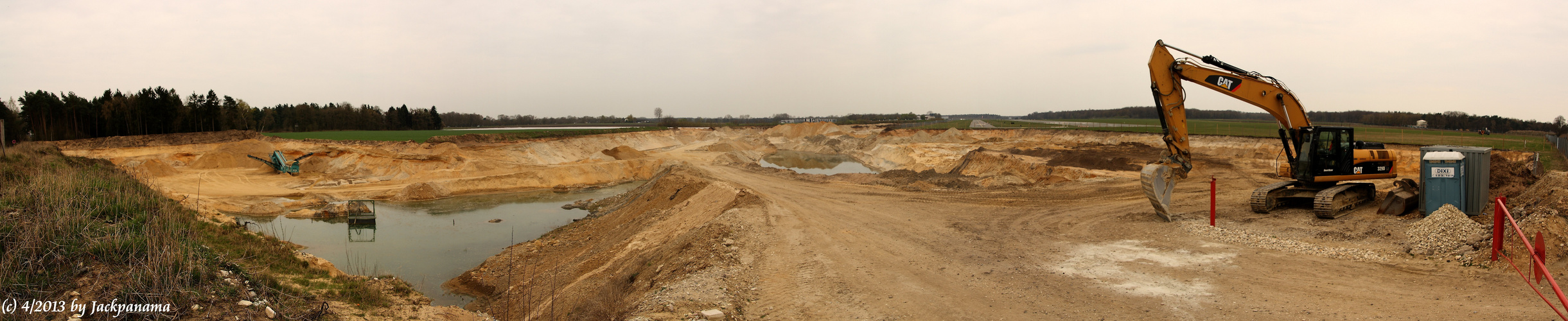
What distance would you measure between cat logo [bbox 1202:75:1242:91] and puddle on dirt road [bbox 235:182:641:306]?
15.3 m

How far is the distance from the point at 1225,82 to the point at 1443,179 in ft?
12.5

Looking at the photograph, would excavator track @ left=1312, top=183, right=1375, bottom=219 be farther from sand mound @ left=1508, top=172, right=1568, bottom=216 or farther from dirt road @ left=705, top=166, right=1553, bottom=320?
dirt road @ left=705, top=166, right=1553, bottom=320

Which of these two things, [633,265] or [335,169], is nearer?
[633,265]

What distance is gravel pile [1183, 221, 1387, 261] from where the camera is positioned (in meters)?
9.88

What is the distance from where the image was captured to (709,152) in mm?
53375

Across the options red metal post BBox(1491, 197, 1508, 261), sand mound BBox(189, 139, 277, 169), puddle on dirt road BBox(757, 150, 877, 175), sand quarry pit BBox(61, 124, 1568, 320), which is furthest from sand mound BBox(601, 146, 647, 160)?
red metal post BBox(1491, 197, 1508, 261)

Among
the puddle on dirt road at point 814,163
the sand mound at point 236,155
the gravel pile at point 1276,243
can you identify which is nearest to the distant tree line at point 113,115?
the sand mound at point 236,155

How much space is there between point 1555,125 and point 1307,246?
51.9 meters

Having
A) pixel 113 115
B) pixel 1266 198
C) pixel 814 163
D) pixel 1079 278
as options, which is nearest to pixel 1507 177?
pixel 1266 198

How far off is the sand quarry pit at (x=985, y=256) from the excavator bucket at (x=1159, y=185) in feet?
1.13

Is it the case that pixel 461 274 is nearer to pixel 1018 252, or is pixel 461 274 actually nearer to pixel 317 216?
pixel 1018 252

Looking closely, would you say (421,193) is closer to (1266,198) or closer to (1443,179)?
(1266,198)

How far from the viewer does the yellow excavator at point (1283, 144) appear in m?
13.5

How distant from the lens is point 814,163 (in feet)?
175
